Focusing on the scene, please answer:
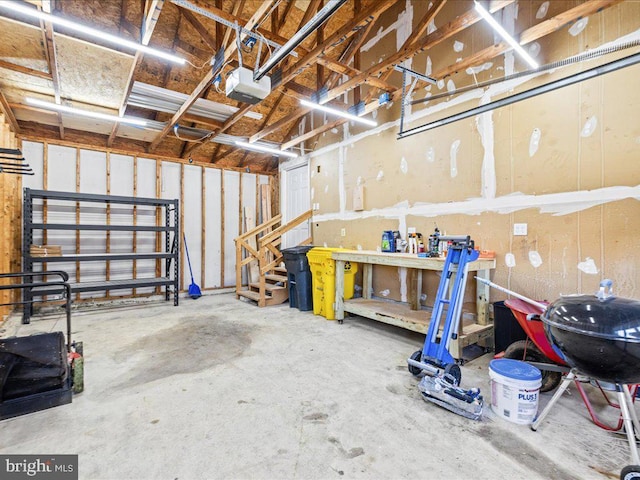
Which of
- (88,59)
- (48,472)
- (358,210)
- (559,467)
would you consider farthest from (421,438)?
(88,59)

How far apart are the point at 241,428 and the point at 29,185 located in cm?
607

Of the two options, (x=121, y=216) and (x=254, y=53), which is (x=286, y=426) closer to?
(x=254, y=53)

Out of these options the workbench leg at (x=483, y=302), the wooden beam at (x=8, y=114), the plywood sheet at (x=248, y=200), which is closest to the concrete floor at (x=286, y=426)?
the workbench leg at (x=483, y=302)

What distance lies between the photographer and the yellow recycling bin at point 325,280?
14.9 feet

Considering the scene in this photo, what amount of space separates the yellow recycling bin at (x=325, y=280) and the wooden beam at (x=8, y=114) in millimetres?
4780

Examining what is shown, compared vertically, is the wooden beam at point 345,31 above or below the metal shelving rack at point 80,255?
above

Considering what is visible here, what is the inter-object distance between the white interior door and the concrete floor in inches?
147

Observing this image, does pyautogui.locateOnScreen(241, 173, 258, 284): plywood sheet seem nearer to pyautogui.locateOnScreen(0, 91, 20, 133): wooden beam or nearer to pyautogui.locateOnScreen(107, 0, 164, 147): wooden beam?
pyautogui.locateOnScreen(107, 0, 164, 147): wooden beam

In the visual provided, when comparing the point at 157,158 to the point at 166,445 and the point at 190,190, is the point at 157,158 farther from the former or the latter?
the point at 166,445

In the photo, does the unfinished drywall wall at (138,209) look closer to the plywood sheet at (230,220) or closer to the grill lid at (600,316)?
the plywood sheet at (230,220)

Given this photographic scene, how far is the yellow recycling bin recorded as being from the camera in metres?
4.54

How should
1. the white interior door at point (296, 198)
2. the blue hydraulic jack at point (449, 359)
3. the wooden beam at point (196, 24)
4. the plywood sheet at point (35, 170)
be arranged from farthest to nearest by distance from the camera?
1. the white interior door at point (296, 198)
2. the plywood sheet at point (35, 170)
3. the wooden beam at point (196, 24)
4. the blue hydraulic jack at point (449, 359)

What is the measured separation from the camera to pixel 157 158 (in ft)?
20.8

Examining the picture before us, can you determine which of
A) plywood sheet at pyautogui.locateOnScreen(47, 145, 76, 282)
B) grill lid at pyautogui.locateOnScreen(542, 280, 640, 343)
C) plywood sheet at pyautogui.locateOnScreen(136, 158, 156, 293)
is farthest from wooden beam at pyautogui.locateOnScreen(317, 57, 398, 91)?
plywood sheet at pyautogui.locateOnScreen(47, 145, 76, 282)
